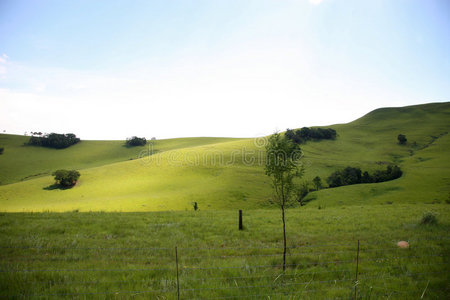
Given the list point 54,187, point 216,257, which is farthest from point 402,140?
point 54,187

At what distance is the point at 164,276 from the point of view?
6930 mm

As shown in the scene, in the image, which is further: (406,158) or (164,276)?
(406,158)

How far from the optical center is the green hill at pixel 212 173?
41344 mm

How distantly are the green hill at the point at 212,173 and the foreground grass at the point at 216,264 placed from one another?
87.3ft

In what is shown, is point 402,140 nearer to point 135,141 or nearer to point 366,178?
point 366,178

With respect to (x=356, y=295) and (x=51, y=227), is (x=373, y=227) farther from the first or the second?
(x=51, y=227)

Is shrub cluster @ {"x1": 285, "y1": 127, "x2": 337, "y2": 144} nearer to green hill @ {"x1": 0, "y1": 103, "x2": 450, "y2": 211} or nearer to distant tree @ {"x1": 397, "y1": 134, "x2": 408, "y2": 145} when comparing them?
green hill @ {"x1": 0, "y1": 103, "x2": 450, "y2": 211}

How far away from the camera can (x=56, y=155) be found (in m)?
103

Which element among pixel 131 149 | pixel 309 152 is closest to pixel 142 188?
pixel 309 152

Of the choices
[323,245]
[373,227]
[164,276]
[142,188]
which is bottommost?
[142,188]

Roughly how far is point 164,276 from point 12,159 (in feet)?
407

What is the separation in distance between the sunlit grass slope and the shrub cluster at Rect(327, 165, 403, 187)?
8266cm

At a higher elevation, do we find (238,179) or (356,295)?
(356,295)

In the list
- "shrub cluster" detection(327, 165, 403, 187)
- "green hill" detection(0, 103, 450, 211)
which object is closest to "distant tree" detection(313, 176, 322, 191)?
"green hill" detection(0, 103, 450, 211)
